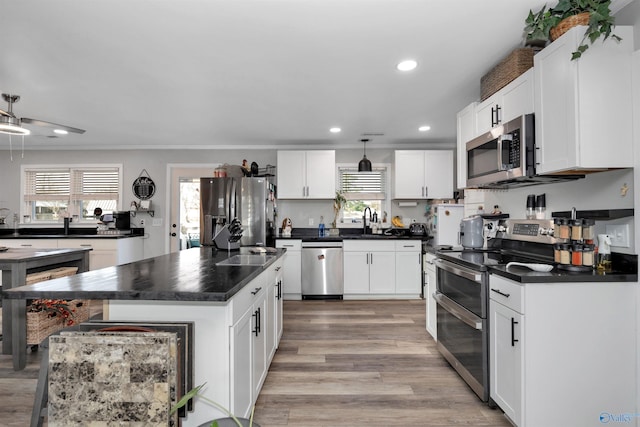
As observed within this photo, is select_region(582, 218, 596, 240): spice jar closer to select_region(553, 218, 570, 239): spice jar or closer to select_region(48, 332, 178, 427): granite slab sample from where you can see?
select_region(553, 218, 570, 239): spice jar

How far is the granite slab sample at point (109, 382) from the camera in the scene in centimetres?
Answer: 125

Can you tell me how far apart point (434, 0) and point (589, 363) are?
81.6 inches

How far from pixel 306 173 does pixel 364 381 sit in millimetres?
3365

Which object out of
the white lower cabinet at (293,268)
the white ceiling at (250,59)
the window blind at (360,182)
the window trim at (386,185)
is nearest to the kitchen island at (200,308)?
the white ceiling at (250,59)

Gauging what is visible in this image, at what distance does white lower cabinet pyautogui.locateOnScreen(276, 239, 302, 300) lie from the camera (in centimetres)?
489

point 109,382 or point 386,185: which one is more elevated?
point 386,185

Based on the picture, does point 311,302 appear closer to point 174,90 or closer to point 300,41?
point 174,90

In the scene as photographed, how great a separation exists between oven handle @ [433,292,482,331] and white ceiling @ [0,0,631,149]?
1.82 m

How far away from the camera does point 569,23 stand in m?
1.83

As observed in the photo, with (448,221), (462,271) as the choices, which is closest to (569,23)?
(462,271)

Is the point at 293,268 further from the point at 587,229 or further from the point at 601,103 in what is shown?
the point at 601,103

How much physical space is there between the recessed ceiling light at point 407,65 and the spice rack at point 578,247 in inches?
60.8

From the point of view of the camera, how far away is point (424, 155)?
5242mm

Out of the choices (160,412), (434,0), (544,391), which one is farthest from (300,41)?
(544,391)
